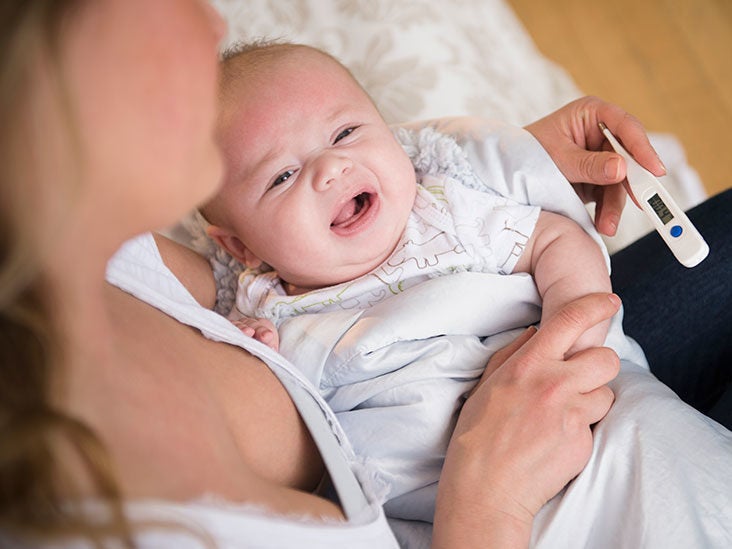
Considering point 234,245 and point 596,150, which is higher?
point 234,245

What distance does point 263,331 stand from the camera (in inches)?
42.0

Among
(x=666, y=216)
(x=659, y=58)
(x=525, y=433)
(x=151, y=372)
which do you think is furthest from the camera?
(x=659, y=58)

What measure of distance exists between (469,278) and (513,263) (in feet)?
0.30

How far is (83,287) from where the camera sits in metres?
0.60

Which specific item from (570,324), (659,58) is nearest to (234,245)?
(570,324)

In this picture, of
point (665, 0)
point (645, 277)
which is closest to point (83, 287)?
point (645, 277)

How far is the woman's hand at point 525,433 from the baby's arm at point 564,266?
0.07 metres

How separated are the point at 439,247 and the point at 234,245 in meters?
0.34

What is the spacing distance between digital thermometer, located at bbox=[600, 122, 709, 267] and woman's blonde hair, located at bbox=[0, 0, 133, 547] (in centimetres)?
72

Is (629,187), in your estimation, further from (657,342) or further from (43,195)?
(43,195)

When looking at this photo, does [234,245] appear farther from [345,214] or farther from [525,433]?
[525,433]

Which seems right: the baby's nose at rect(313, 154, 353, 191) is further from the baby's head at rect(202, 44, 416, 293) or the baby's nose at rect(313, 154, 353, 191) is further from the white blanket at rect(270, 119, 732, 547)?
the white blanket at rect(270, 119, 732, 547)

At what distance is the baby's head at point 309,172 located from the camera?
107cm

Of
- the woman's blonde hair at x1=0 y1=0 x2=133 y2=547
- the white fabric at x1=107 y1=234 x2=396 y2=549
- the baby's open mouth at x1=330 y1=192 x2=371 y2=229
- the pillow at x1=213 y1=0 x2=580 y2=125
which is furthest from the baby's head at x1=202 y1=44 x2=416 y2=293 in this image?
the woman's blonde hair at x1=0 y1=0 x2=133 y2=547
